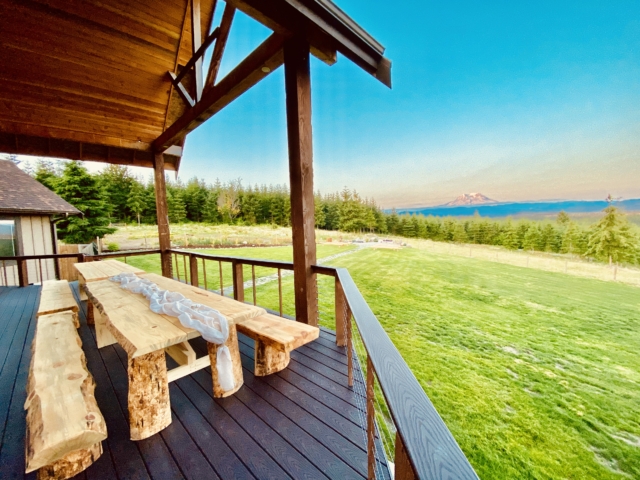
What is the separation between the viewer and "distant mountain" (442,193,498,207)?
33531mm

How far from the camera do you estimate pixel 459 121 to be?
29594 millimetres

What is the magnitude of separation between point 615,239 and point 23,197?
107 ft

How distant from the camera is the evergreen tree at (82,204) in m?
14.8

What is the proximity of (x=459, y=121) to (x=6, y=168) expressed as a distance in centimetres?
3624

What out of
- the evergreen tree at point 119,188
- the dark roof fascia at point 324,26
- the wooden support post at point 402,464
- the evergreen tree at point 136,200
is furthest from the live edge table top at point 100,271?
the evergreen tree at point 136,200

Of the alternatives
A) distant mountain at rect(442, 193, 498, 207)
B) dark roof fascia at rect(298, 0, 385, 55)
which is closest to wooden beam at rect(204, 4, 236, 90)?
dark roof fascia at rect(298, 0, 385, 55)

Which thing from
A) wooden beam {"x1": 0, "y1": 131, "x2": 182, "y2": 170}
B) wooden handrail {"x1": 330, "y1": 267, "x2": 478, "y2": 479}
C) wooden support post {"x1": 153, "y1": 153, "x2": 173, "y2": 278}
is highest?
wooden beam {"x1": 0, "y1": 131, "x2": 182, "y2": 170}

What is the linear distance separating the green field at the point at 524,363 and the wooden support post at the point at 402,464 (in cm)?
385

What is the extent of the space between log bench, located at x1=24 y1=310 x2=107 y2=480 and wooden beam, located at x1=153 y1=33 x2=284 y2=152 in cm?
280

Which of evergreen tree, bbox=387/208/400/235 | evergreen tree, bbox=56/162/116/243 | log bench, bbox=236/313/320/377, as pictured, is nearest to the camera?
log bench, bbox=236/313/320/377

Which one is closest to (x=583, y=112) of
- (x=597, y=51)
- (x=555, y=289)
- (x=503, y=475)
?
(x=597, y=51)

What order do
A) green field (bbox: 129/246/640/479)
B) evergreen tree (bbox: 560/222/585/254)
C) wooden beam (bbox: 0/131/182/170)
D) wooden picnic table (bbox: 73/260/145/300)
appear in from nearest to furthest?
wooden picnic table (bbox: 73/260/145/300) < green field (bbox: 129/246/640/479) < wooden beam (bbox: 0/131/182/170) < evergreen tree (bbox: 560/222/585/254)

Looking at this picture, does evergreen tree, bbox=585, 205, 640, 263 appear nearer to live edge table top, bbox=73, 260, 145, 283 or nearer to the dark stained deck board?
the dark stained deck board

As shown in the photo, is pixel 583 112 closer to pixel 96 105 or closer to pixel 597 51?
pixel 597 51
